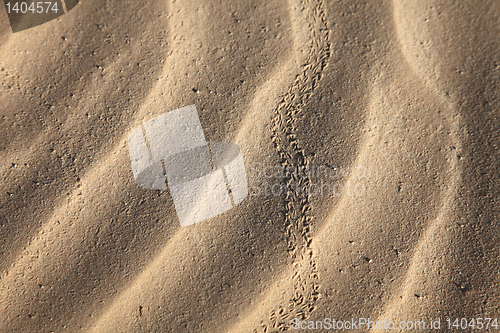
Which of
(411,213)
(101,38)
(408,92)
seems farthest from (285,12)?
(411,213)

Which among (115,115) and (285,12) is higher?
(285,12)

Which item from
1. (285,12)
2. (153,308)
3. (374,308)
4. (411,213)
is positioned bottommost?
(374,308)

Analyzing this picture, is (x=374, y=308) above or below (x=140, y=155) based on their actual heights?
below

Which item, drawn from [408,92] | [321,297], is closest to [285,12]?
[408,92]

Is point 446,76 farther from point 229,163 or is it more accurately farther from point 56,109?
point 56,109

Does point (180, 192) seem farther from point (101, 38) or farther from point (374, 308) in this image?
point (374, 308)

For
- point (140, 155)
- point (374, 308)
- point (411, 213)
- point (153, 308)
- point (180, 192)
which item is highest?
point (140, 155)
